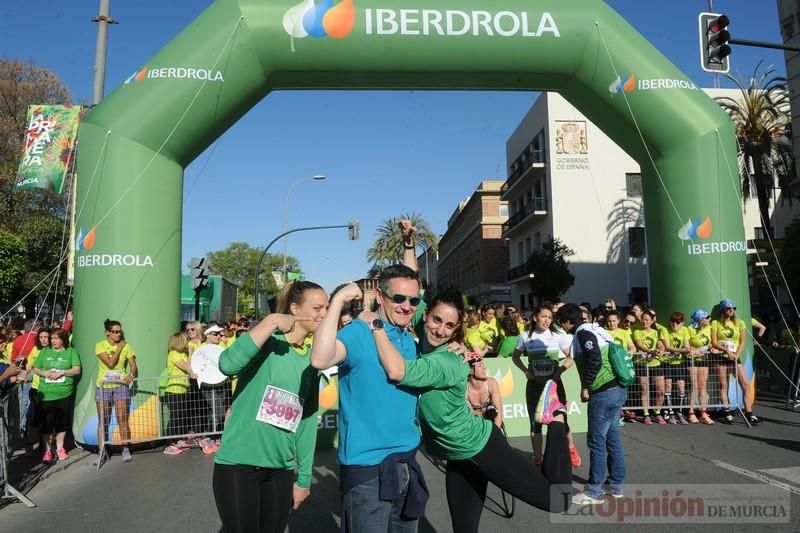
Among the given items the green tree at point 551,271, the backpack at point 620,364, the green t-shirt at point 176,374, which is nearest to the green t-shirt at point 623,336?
the backpack at point 620,364

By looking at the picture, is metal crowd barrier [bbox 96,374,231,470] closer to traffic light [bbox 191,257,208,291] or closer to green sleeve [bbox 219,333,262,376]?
green sleeve [bbox 219,333,262,376]

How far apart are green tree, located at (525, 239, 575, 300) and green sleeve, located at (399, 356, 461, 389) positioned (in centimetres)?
3048

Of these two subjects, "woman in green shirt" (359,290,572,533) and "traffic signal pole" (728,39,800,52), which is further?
"traffic signal pole" (728,39,800,52)

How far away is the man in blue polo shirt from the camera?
254 cm

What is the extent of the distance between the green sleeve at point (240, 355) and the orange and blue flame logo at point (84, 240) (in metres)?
6.12

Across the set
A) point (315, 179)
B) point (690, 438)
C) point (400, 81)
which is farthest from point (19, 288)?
point (690, 438)

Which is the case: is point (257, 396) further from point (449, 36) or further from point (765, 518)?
point (449, 36)

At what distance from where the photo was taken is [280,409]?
3.00 meters

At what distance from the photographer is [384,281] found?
288 centimetres

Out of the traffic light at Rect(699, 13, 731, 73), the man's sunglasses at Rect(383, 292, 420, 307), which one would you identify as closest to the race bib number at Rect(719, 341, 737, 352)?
the traffic light at Rect(699, 13, 731, 73)

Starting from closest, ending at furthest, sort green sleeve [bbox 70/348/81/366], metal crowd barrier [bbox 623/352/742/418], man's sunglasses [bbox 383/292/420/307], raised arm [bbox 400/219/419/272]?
1. man's sunglasses [bbox 383/292/420/307]
2. raised arm [bbox 400/219/419/272]
3. green sleeve [bbox 70/348/81/366]
4. metal crowd barrier [bbox 623/352/742/418]

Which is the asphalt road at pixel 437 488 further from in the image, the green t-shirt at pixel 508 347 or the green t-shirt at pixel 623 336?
the green t-shirt at pixel 623 336

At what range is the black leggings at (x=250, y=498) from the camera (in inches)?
111

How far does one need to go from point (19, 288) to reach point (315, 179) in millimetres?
16183
